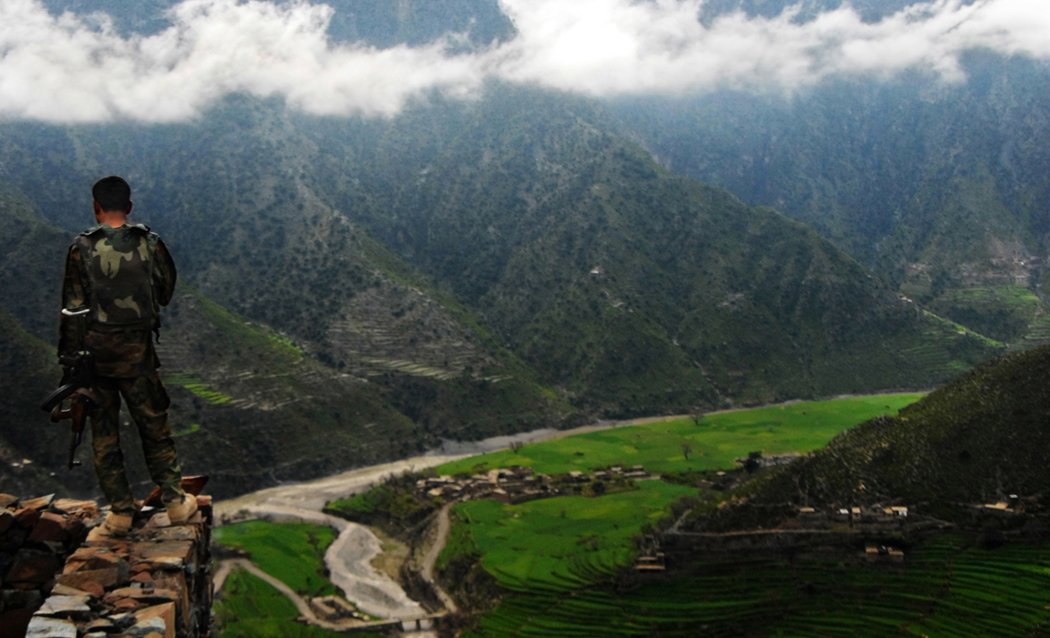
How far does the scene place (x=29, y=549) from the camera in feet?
30.5

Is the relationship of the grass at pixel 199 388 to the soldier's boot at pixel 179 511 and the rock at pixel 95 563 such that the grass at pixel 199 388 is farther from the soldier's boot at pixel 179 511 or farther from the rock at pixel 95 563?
the rock at pixel 95 563

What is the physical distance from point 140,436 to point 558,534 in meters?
66.7

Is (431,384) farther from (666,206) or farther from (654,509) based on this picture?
(666,206)

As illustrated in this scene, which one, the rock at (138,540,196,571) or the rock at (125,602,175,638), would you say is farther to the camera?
the rock at (138,540,196,571)

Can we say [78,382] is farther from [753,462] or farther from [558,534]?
[753,462]

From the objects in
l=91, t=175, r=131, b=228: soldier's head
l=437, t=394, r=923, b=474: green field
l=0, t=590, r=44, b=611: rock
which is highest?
l=91, t=175, r=131, b=228: soldier's head

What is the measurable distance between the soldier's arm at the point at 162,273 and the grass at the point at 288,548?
6339 centimetres

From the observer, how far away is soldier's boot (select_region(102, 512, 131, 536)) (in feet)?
30.5

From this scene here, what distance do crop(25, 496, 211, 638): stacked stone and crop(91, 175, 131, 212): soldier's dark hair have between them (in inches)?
132

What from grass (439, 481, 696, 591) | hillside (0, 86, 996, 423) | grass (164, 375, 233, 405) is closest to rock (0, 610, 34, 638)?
grass (439, 481, 696, 591)

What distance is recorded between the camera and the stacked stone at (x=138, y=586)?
7.22 metres

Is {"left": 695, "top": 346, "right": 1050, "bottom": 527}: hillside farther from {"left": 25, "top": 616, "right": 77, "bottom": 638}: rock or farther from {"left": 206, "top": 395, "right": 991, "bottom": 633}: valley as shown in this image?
{"left": 25, "top": 616, "right": 77, "bottom": 638}: rock

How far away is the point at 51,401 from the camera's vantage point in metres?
8.98

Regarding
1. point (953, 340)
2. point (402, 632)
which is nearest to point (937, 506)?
point (402, 632)
